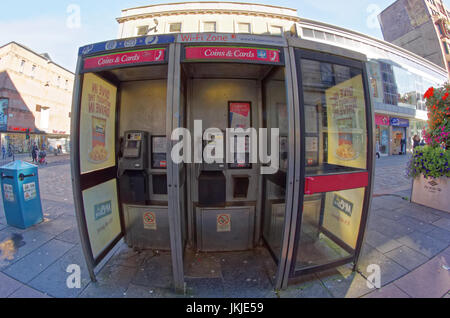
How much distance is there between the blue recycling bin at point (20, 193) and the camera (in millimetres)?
3344

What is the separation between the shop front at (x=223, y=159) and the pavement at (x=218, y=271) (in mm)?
200

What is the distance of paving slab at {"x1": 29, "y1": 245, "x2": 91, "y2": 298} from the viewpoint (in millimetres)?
2111

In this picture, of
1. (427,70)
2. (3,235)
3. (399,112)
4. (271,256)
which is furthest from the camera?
(427,70)

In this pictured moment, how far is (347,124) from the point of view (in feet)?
8.92

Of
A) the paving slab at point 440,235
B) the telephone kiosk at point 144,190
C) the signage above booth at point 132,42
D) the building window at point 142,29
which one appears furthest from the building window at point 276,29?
the telephone kiosk at point 144,190

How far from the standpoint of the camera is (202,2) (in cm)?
1384

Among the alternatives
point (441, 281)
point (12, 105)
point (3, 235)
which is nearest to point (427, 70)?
point (441, 281)

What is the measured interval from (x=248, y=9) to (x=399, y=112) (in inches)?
699

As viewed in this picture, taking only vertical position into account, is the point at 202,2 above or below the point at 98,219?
above

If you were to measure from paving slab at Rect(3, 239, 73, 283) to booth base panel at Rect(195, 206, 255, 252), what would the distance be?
220 cm

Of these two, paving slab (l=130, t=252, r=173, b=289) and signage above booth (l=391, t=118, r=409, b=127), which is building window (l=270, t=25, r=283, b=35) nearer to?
signage above booth (l=391, t=118, r=409, b=127)

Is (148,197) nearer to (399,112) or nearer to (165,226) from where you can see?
(165,226)

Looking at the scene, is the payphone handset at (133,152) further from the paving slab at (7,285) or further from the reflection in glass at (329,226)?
the reflection in glass at (329,226)
